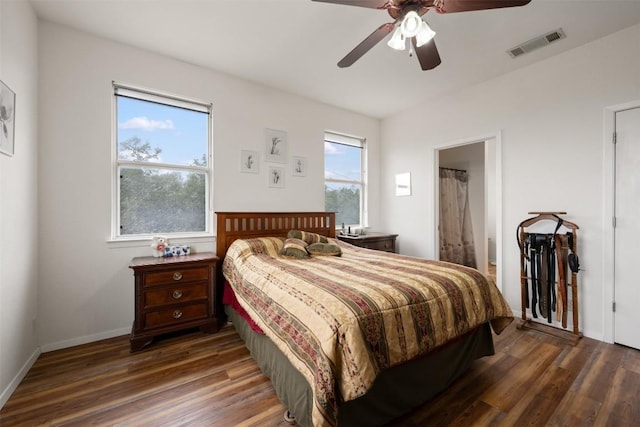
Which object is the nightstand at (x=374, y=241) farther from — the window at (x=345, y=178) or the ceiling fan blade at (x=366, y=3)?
the ceiling fan blade at (x=366, y=3)

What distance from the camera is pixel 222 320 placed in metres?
2.90

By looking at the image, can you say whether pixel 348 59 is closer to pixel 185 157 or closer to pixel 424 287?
pixel 424 287

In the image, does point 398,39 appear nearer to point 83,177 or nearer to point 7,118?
point 7,118

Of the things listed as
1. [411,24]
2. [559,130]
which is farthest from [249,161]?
[559,130]

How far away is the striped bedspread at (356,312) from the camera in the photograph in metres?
1.21

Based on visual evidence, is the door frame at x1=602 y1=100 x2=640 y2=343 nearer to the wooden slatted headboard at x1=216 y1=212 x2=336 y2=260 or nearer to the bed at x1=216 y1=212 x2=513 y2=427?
the bed at x1=216 y1=212 x2=513 y2=427

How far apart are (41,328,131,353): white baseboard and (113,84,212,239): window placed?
916mm

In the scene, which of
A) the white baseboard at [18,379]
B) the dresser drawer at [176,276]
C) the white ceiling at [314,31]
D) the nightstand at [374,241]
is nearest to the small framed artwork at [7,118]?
the white ceiling at [314,31]

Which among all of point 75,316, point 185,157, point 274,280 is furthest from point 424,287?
point 75,316

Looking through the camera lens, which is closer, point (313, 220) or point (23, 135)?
point (23, 135)

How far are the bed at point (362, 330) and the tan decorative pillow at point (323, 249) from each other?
1.31 feet

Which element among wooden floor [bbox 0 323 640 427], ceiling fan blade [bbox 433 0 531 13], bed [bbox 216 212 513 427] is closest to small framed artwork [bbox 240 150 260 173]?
bed [bbox 216 212 513 427]

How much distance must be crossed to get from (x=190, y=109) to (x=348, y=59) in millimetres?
1959

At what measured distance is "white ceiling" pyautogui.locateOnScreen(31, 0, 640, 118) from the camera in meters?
2.16
